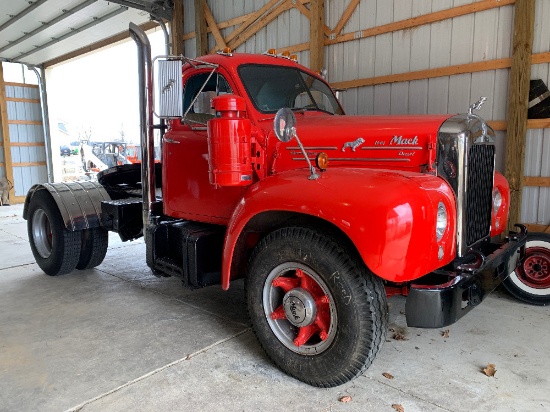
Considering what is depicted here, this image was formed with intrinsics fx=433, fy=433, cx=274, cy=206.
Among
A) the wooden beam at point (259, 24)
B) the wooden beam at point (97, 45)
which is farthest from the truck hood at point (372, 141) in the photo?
the wooden beam at point (97, 45)

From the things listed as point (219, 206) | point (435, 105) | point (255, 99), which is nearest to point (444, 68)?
point (435, 105)

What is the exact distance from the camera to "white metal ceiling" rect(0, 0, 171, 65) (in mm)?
7989

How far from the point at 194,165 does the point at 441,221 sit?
197cm

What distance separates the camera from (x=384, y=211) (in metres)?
2.05

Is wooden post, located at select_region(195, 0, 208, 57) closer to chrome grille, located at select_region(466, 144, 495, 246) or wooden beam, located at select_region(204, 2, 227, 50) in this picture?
wooden beam, located at select_region(204, 2, 227, 50)

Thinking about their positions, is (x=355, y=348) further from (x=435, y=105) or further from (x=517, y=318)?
(x=435, y=105)

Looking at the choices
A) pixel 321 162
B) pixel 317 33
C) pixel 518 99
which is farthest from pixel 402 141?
pixel 317 33

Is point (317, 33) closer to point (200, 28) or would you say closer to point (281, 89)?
point (200, 28)

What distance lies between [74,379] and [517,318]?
3.31 metres

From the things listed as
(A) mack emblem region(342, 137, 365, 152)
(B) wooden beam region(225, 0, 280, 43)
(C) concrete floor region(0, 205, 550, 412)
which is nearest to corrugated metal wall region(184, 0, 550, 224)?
(B) wooden beam region(225, 0, 280, 43)

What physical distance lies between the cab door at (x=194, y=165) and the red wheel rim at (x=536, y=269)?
2.69m

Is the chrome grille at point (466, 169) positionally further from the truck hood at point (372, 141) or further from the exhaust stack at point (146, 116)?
the exhaust stack at point (146, 116)

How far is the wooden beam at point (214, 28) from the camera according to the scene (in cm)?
729

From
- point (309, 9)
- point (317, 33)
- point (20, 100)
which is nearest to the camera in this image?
point (317, 33)
